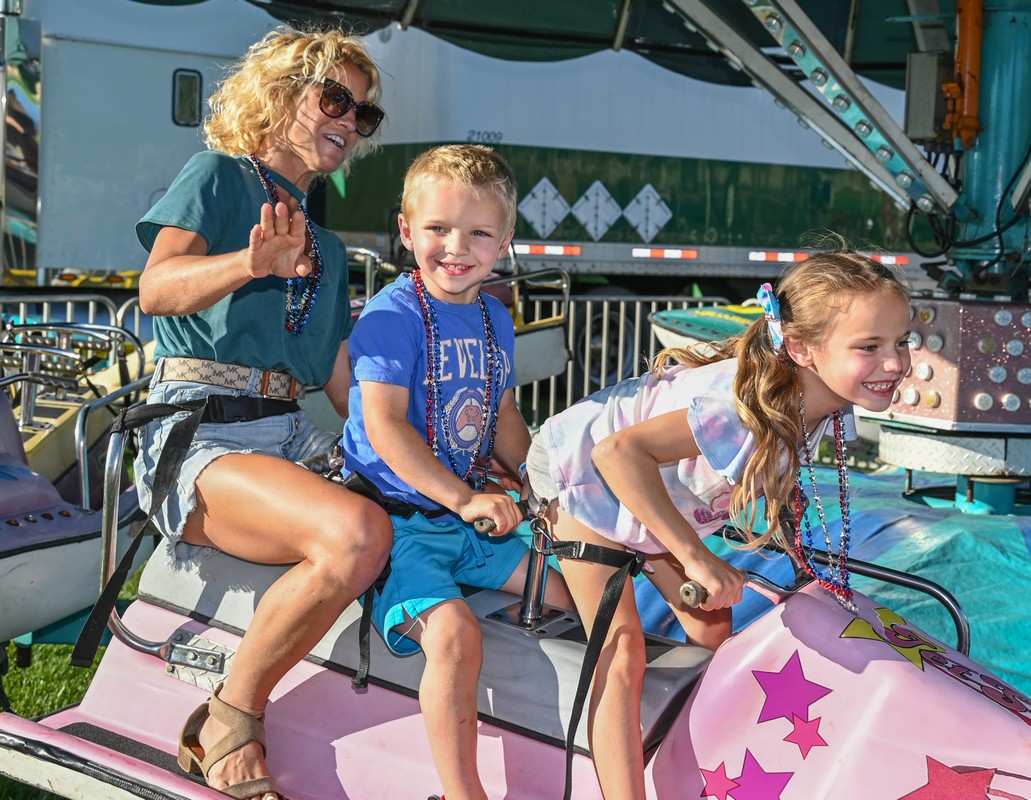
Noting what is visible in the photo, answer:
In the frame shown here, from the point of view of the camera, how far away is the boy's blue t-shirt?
2514 millimetres

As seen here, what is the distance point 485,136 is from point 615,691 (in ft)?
24.9

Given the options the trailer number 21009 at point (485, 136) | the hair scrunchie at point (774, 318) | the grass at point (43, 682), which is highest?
the trailer number 21009 at point (485, 136)

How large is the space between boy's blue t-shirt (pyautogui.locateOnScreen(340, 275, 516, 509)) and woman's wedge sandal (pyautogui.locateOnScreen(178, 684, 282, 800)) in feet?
1.86

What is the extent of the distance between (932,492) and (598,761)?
392 centimetres

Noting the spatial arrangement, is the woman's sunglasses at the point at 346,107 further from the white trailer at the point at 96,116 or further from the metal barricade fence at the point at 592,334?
the metal barricade fence at the point at 592,334

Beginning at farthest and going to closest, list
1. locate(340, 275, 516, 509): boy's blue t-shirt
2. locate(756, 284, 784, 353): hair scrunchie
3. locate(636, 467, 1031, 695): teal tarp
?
locate(636, 467, 1031, 695): teal tarp < locate(340, 275, 516, 509): boy's blue t-shirt < locate(756, 284, 784, 353): hair scrunchie

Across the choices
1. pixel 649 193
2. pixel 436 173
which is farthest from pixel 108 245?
pixel 436 173

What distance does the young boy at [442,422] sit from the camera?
2320 millimetres

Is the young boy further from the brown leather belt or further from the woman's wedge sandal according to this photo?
the woman's wedge sandal

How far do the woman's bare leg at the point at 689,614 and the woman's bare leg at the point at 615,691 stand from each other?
255 millimetres

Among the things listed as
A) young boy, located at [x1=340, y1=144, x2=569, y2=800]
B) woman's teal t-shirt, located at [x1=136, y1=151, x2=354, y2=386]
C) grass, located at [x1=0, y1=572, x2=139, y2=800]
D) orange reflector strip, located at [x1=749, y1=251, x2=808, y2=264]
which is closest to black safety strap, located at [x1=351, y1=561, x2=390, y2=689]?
young boy, located at [x1=340, y1=144, x2=569, y2=800]

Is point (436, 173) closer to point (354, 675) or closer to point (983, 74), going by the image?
point (354, 675)

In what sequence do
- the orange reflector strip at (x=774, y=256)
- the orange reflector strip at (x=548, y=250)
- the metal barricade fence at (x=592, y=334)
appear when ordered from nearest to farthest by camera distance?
1. the metal barricade fence at (x=592, y=334)
2. the orange reflector strip at (x=548, y=250)
3. the orange reflector strip at (x=774, y=256)

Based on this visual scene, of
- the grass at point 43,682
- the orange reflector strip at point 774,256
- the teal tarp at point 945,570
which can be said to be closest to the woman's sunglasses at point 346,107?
the teal tarp at point 945,570
